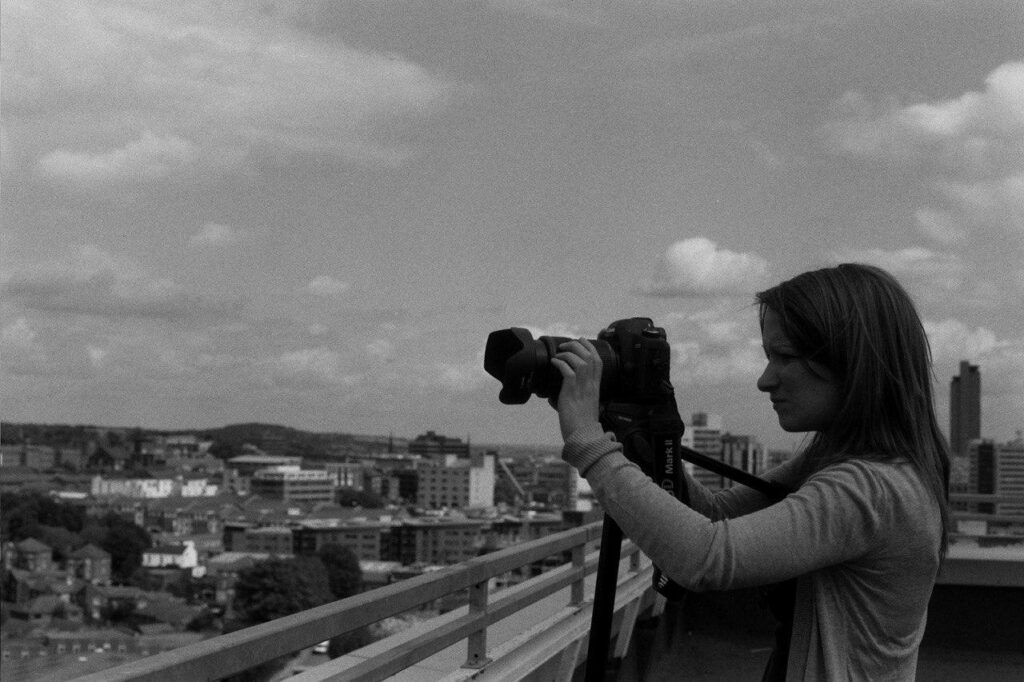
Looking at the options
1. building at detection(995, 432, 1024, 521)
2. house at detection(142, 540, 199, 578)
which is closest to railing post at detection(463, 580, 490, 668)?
building at detection(995, 432, 1024, 521)

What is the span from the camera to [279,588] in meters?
65.2

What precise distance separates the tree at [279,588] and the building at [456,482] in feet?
74.6

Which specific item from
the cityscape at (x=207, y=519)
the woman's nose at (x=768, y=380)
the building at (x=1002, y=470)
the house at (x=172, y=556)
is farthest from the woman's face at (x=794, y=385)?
the house at (x=172, y=556)

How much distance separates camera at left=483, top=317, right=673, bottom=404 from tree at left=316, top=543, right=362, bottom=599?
232 ft

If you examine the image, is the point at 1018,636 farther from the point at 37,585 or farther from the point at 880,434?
the point at 37,585

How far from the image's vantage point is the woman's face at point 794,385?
152 centimetres

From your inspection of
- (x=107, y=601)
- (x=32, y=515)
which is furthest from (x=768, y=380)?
(x=32, y=515)

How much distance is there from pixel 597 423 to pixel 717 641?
556 centimetres

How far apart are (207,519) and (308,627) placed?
110 m

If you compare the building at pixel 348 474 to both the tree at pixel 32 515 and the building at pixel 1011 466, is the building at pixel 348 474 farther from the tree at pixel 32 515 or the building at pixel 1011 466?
the building at pixel 1011 466

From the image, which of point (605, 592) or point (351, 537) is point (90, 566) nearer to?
point (351, 537)

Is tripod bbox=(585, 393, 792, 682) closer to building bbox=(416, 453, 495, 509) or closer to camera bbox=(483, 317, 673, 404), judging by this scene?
camera bbox=(483, 317, 673, 404)

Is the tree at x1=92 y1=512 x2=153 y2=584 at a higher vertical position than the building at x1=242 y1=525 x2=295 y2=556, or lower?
lower

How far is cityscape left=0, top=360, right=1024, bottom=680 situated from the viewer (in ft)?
240
